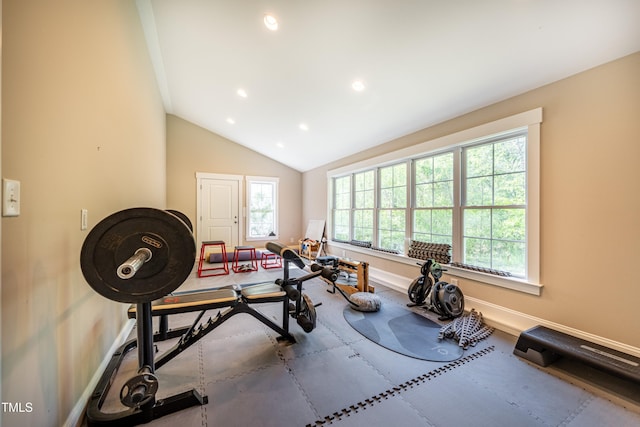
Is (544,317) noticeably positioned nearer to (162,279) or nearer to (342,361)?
(342,361)

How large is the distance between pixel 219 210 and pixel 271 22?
4929 millimetres

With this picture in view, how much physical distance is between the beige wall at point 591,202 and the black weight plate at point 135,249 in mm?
3244

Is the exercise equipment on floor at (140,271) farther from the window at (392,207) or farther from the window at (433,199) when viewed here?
the window at (392,207)

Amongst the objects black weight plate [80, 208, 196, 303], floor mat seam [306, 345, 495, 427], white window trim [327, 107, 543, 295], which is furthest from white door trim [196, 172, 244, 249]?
floor mat seam [306, 345, 495, 427]

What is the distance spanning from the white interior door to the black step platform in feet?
20.3

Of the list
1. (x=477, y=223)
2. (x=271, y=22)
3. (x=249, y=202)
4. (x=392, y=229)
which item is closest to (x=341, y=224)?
(x=392, y=229)

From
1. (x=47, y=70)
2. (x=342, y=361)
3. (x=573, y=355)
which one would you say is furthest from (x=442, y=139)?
(x=47, y=70)

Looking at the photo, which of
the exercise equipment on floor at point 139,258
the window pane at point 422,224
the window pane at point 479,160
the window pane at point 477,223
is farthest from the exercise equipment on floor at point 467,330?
the exercise equipment on floor at point 139,258

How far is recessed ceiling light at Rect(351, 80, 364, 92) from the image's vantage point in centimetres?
311

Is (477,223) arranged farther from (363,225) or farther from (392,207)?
(363,225)

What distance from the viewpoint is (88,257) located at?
1135mm

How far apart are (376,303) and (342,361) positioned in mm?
1166

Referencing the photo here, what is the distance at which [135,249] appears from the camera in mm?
1202

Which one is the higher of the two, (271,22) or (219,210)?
(271,22)
